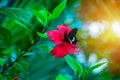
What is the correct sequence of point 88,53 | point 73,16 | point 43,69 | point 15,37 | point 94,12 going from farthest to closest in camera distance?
point 94,12, point 73,16, point 88,53, point 43,69, point 15,37

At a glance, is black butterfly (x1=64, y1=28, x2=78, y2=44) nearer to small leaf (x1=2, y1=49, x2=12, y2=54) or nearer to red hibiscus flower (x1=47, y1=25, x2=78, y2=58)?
red hibiscus flower (x1=47, y1=25, x2=78, y2=58)

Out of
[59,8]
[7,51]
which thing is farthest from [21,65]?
[59,8]

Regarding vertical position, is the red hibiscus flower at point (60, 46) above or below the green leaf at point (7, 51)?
below

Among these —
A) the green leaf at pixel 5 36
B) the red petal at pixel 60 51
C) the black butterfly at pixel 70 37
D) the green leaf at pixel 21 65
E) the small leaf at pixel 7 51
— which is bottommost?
the red petal at pixel 60 51

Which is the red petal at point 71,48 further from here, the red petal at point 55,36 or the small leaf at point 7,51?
the small leaf at point 7,51

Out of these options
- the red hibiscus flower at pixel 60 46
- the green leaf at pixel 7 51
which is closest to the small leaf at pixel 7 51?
the green leaf at pixel 7 51

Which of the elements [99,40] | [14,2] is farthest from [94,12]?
[14,2]

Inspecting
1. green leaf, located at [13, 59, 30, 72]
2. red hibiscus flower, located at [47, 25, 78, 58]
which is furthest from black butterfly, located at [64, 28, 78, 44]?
green leaf, located at [13, 59, 30, 72]

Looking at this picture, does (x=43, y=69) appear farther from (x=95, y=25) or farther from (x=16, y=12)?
(x=16, y=12)
